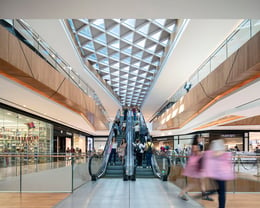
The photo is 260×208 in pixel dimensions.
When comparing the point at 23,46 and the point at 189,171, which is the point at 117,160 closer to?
the point at 23,46

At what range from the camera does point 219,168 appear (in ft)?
14.2

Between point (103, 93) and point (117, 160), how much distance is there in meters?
13.3

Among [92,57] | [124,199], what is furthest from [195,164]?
[92,57]

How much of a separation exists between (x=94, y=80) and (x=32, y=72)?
13500mm

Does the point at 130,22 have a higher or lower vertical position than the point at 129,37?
higher

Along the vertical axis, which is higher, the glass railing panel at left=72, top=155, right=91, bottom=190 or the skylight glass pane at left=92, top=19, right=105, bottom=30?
the skylight glass pane at left=92, top=19, right=105, bottom=30

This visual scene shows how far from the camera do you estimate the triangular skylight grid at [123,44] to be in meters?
16.0

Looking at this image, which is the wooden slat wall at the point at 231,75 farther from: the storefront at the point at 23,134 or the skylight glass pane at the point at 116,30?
the storefront at the point at 23,134

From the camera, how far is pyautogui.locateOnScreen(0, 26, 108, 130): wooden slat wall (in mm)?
A: 6868

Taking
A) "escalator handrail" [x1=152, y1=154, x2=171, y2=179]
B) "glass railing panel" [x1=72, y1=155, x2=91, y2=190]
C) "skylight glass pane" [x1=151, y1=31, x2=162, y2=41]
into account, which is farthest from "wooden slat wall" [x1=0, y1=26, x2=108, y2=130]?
"skylight glass pane" [x1=151, y1=31, x2=162, y2=41]

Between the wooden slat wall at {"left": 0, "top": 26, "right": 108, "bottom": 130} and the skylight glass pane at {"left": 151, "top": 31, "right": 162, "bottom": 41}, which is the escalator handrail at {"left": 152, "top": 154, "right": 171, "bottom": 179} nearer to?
the wooden slat wall at {"left": 0, "top": 26, "right": 108, "bottom": 130}

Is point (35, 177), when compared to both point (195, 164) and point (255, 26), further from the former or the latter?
point (255, 26)

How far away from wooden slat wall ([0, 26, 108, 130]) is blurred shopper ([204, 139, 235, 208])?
→ 5.11m

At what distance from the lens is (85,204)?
5.60 meters
